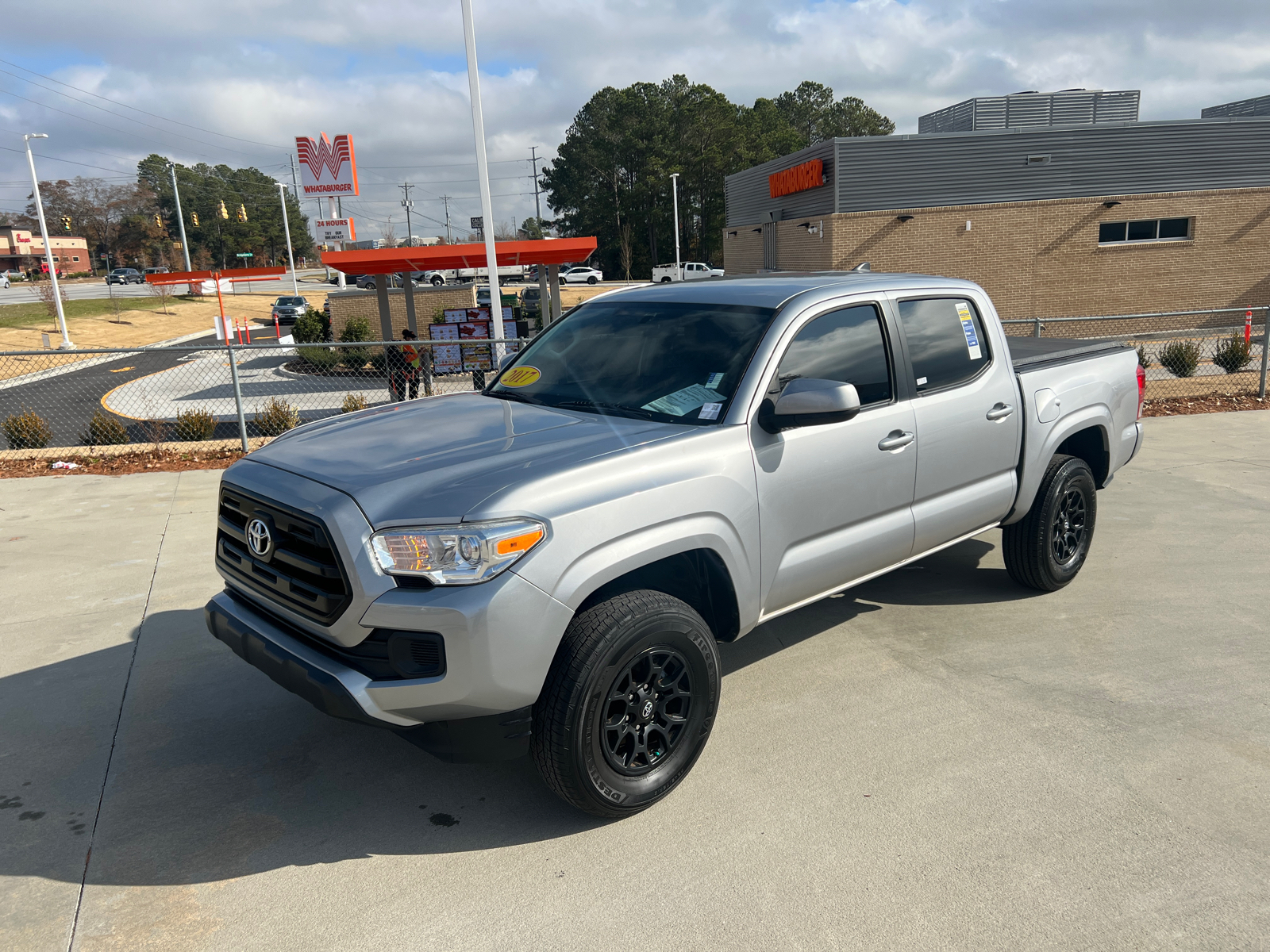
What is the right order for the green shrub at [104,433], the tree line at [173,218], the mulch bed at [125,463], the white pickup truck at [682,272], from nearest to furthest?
the mulch bed at [125,463] → the green shrub at [104,433] → the white pickup truck at [682,272] → the tree line at [173,218]

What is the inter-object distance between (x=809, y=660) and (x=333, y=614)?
260 centimetres

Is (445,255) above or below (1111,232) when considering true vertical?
above

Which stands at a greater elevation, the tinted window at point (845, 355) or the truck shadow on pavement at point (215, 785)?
the tinted window at point (845, 355)

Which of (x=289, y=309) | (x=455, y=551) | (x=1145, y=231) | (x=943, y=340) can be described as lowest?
(x=289, y=309)

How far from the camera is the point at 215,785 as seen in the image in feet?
11.9

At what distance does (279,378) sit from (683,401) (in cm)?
2326

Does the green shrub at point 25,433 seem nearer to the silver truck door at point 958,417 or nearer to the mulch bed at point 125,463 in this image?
the mulch bed at point 125,463

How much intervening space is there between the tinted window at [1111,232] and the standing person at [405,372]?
820 inches

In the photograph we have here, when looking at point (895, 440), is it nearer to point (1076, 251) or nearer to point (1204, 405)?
point (1204, 405)

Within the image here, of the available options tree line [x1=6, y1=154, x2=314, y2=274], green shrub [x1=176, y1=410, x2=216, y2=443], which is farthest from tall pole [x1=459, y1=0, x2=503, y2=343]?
tree line [x1=6, y1=154, x2=314, y2=274]

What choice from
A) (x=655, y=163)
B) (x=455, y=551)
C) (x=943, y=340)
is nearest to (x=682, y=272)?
(x=655, y=163)

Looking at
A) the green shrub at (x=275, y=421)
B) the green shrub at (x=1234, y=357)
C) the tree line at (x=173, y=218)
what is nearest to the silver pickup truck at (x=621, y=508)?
the green shrub at (x=275, y=421)

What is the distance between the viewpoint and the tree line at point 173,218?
104 meters

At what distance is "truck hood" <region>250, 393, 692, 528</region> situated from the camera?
296cm
